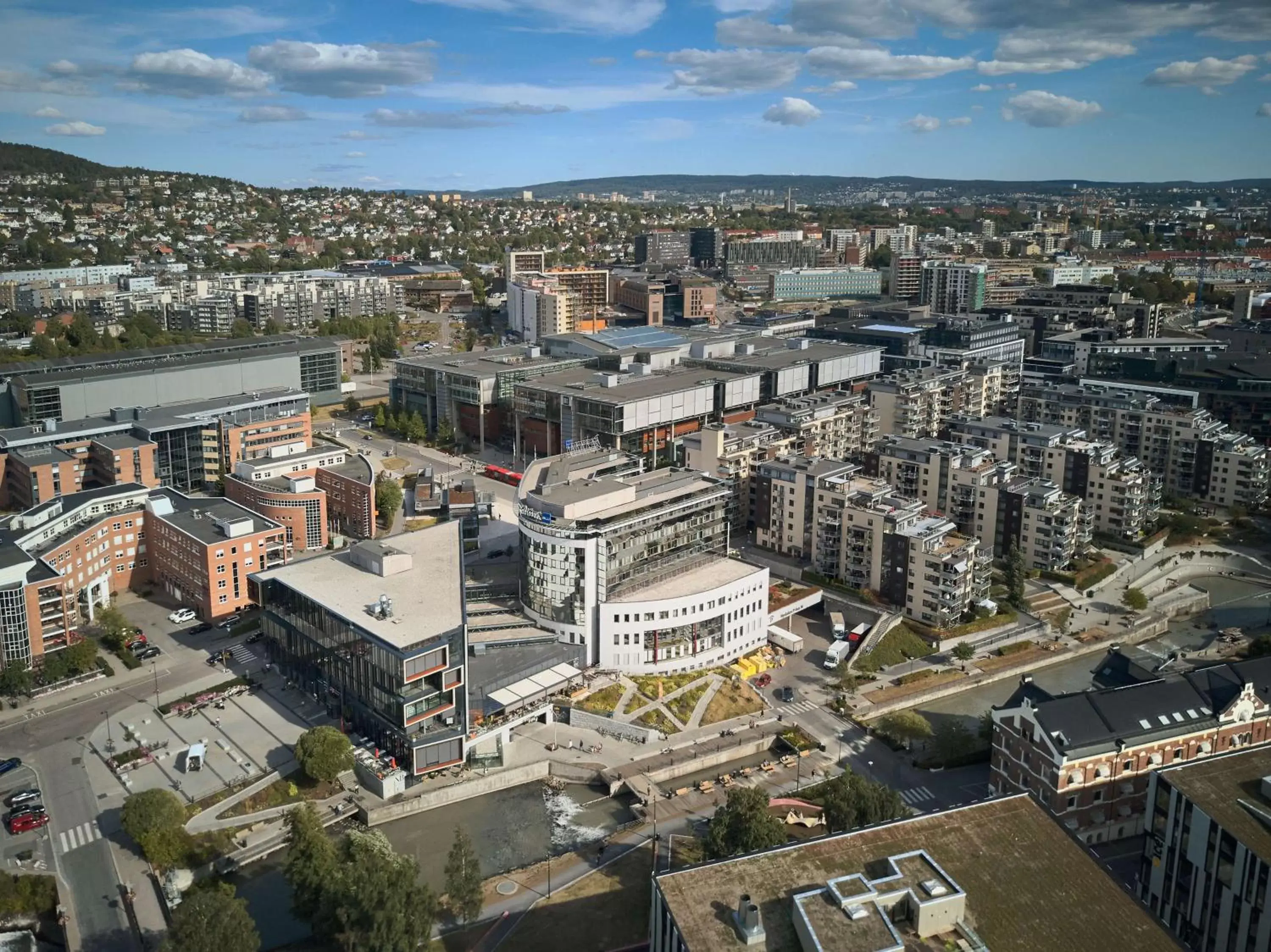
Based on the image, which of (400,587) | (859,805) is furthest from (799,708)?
(400,587)

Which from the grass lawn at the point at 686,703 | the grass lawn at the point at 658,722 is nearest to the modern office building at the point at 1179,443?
the grass lawn at the point at 686,703

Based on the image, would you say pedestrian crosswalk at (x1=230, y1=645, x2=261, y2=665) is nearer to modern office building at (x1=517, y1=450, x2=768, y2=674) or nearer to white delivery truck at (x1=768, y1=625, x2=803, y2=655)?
modern office building at (x1=517, y1=450, x2=768, y2=674)

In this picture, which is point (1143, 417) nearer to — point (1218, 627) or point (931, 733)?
point (1218, 627)

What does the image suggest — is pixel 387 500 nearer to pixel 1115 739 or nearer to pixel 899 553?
pixel 899 553

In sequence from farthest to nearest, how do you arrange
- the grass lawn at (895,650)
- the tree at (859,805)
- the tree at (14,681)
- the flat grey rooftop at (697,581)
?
1. the grass lawn at (895,650)
2. the flat grey rooftop at (697,581)
3. the tree at (14,681)
4. the tree at (859,805)

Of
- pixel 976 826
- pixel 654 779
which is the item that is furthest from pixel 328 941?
pixel 976 826

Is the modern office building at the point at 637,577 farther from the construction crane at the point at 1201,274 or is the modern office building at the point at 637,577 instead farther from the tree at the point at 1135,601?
the construction crane at the point at 1201,274
